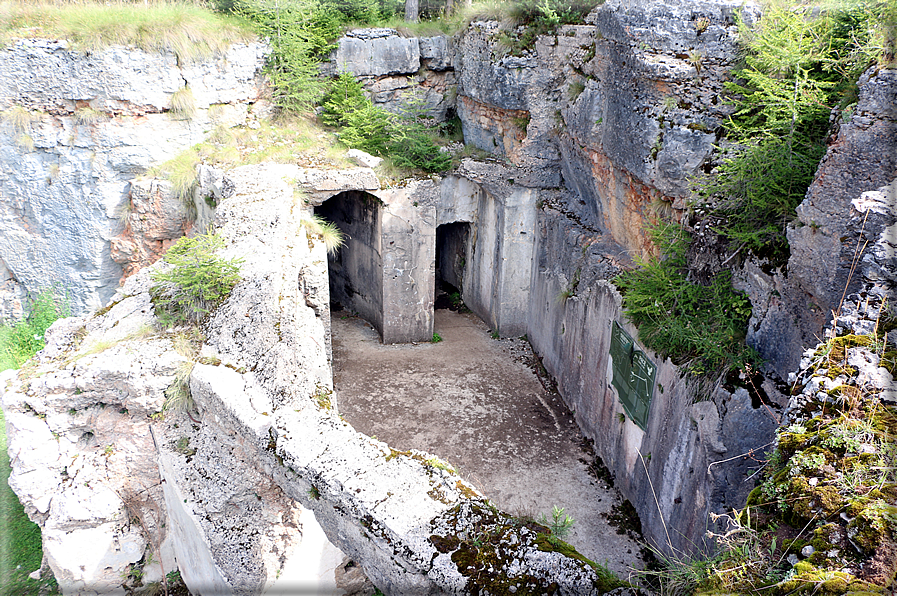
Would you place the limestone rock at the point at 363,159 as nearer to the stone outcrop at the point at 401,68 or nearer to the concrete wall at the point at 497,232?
the concrete wall at the point at 497,232

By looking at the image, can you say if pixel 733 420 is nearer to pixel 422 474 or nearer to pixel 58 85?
pixel 422 474

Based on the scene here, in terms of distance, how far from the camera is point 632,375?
7.89m

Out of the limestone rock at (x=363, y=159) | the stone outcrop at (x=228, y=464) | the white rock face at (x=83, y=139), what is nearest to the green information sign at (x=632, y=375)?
the stone outcrop at (x=228, y=464)

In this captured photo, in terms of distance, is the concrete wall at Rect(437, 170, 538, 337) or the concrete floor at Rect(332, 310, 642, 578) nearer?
the concrete floor at Rect(332, 310, 642, 578)

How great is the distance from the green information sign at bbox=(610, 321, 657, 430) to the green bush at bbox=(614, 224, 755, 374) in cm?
32

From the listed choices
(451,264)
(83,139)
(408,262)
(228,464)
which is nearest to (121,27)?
(83,139)

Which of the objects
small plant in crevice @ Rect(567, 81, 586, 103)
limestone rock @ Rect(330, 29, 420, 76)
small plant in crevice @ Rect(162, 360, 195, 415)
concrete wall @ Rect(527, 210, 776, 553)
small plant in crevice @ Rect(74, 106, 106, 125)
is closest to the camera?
small plant in crevice @ Rect(162, 360, 195, 415)

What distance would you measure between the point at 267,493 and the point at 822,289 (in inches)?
186

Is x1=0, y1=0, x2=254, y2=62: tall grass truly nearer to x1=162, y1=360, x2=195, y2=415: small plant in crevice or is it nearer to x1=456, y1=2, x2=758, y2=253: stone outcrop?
x1=456, y1=2, x2=758, y2=253: stone outcrop

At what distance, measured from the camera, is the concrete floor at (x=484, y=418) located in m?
8.09

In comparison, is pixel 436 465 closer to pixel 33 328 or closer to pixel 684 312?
pixel 684 312

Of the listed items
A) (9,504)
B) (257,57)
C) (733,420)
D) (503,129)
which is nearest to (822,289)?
(733,420)

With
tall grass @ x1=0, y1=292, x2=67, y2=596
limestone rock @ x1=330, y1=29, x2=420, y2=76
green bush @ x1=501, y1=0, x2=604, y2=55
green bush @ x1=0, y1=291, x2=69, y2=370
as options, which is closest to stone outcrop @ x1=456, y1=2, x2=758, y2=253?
green bush @ x1=501, y1=0, x2=604, y2=55

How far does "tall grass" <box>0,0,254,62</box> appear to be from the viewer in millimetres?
10734
